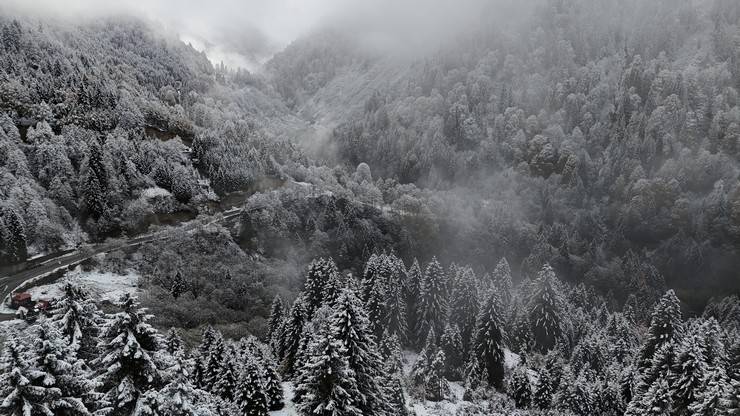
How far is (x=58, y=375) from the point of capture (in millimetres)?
15430

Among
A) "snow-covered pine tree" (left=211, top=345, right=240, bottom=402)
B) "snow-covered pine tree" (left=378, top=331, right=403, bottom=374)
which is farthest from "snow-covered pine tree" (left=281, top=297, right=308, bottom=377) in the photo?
"snow-covered pine tree" (left=211, top=345, right=240, bottom=402)

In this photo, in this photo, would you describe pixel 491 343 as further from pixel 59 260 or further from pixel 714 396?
pixel 59 260

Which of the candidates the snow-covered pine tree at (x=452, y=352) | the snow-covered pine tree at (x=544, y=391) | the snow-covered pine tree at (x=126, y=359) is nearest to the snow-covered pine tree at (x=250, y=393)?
the snow-covered pine tree at (x=126, y=359)

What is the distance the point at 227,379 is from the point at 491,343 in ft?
133

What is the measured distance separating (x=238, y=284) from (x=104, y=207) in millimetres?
35029

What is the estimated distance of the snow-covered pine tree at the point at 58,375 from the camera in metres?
15.0

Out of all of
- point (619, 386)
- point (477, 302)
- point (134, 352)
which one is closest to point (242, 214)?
point (477, 302)

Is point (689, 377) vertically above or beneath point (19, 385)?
beneath

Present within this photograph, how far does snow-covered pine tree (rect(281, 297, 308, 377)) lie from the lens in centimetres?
5638

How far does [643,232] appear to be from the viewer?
591ft

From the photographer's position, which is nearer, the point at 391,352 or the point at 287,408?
the point at 287,408

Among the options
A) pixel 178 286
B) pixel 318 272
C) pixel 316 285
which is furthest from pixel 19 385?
pixel 178 286

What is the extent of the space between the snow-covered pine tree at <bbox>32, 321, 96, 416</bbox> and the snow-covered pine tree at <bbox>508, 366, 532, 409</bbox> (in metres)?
54.8

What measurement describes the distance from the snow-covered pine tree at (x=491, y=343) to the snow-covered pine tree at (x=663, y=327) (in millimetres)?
18222
